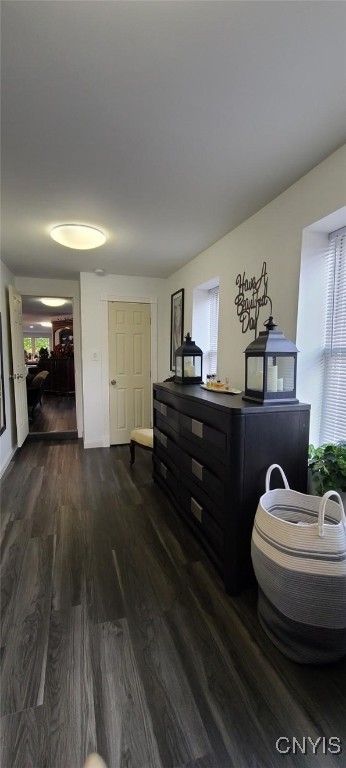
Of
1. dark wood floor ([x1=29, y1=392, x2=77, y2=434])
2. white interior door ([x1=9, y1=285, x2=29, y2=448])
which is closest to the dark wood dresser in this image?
white interior door ([x1=9, y1=285, x2=29, y2=448])

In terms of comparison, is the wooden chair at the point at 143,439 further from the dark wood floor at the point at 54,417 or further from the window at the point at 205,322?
the dark wood floor at the point at 54,417

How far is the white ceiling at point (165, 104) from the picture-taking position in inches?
41.3

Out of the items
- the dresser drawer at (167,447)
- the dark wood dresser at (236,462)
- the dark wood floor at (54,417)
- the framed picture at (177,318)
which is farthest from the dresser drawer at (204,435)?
the dark wood floor at (54,417)

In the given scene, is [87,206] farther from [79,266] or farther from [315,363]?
[315,363]

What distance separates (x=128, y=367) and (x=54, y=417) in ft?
8.13

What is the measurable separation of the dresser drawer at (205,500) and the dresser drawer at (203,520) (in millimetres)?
17

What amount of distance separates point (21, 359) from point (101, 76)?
3826mm

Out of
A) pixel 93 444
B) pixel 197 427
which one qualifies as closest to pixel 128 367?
pixel 93 444

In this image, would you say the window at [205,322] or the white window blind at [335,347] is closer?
the white window blind at [335,347]

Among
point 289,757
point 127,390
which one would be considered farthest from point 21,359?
point 289,757

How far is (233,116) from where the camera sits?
147cm

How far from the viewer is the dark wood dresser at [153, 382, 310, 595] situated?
67.2 inches

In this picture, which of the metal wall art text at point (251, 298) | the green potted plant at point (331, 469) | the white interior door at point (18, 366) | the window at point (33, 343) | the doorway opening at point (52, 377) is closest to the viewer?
the green potted plant at point (331, 469)

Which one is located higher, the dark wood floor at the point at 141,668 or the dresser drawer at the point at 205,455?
the dresser drawer at the point at 205,455
